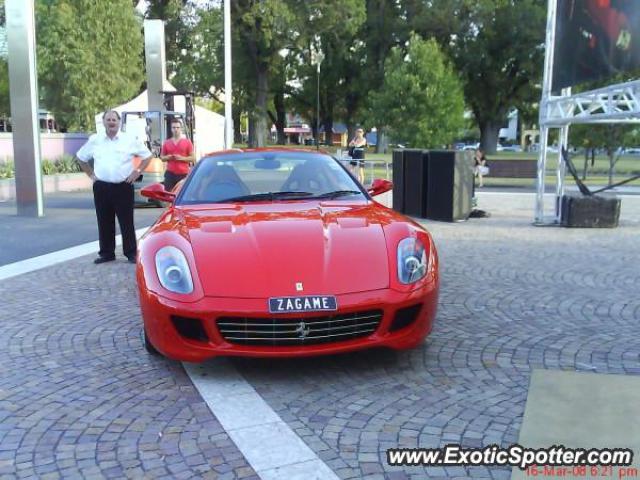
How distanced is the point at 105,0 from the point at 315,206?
954 inches

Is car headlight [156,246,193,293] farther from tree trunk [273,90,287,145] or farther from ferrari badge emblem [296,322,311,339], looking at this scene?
tree trunk [273,90,287,145]

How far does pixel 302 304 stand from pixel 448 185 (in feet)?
Result: 27.1

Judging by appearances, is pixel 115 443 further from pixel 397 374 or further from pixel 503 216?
pixel 503 216

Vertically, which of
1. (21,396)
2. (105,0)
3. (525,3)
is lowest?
(21,396)

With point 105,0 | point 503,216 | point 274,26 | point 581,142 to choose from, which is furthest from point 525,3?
point 503,216

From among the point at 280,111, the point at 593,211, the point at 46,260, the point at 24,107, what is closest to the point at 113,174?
the point at 46,260

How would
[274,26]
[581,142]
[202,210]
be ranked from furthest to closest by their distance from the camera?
[274,26] < [581,142] < [202,210]

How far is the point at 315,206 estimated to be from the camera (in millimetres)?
4555

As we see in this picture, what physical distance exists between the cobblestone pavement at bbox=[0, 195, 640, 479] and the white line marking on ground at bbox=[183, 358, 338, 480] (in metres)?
0.06

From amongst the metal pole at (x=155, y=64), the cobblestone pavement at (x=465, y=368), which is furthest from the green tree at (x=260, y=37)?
the cobblestone pavement at (x=465, y=368)

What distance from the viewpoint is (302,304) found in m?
3.47

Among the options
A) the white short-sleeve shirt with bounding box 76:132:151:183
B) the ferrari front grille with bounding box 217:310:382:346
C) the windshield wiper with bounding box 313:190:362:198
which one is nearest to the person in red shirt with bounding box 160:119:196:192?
the white short-sleeve shirt with bounding box 76:132:151:183

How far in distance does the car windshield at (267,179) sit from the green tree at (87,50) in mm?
21895

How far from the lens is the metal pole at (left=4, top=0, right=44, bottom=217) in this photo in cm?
1159
